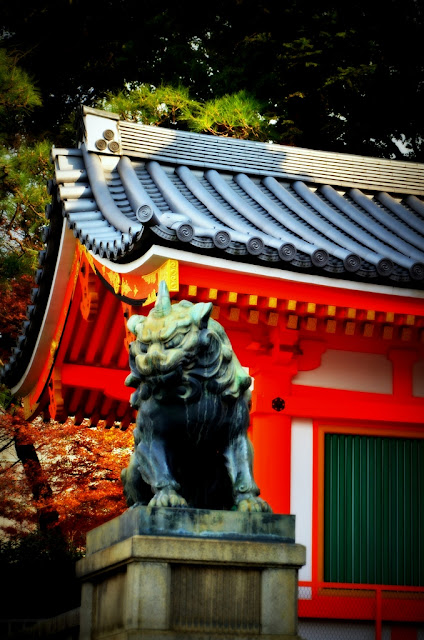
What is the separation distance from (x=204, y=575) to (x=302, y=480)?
3.76m

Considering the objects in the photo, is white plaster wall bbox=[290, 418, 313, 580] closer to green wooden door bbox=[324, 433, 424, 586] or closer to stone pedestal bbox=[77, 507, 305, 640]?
green wooden door bbox=[324, 433, 424, 586]

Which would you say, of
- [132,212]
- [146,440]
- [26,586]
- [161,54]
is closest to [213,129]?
[161,54]

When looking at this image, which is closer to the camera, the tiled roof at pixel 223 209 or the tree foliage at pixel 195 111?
the tiled roof at pixel 223 209

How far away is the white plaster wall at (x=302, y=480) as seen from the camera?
8078 millimetres

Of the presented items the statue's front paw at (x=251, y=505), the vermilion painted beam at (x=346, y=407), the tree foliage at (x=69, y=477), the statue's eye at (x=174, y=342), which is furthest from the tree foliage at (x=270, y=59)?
the statue's front paw at (x=251, y=505)

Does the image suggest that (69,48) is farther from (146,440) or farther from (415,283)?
(146,440)

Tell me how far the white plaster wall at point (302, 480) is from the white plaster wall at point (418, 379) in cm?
107

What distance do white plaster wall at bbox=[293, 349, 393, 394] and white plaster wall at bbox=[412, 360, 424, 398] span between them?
223 millimetres

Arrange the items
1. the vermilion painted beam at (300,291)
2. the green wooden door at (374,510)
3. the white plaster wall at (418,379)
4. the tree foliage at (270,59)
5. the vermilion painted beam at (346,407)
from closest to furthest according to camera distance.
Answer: the vermilion painted beam at (300,291) → the green wooden door at (374,510) → the vermilion painted beam at (346,407) → the white plaster wall at (418,379) → the tree foliage at (270,59)

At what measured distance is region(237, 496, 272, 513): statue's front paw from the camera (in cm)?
480

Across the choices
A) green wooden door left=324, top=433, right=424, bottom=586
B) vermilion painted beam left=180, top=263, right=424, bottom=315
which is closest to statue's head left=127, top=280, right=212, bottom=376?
vermilion painted beam left=180, top=263, right=424, bottom=315

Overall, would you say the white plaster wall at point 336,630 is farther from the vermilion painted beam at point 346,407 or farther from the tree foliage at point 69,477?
the tree foliage at point 69,477

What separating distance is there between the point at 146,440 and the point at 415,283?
131 inches

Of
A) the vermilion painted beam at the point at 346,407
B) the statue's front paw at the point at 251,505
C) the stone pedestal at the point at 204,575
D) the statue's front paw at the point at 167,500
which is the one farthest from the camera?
the vermilion painted beam at the point at 346,407
